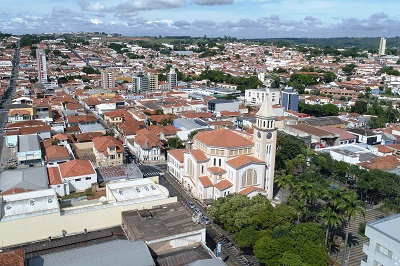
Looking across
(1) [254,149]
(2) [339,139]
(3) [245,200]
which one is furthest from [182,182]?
(2) [339,139]

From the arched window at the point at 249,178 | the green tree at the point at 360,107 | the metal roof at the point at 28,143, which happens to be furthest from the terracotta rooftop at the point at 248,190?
the green tree at the point at 360,107

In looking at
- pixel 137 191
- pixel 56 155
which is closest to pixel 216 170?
pixel 137 191

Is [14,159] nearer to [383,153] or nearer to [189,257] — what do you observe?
[189,257]

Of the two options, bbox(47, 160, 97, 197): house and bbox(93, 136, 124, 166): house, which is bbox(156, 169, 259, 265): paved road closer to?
bbox(47, 160, 97, 197): house

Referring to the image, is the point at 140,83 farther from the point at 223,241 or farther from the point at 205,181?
the point at 223,241

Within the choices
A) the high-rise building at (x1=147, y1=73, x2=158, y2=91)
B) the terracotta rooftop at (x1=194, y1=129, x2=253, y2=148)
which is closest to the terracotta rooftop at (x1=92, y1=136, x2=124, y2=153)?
the terracotta rooftop at (x1=194, y1=129, x2=253, y2=148)

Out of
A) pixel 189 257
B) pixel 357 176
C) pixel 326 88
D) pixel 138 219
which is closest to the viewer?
pixel 189 257

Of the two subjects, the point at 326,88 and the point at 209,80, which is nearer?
the point at 326,88
